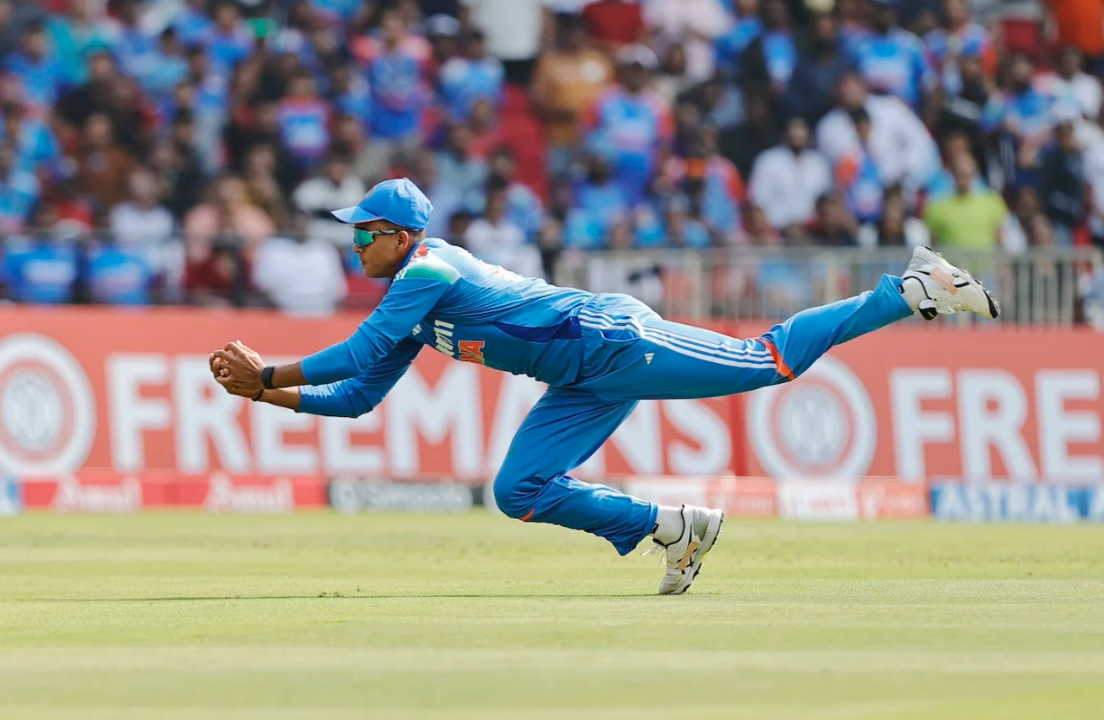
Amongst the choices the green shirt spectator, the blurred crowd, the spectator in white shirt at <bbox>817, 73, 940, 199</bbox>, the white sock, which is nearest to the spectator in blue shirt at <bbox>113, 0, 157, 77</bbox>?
the blurred crowd

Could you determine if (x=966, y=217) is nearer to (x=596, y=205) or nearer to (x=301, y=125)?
(x=596, y=205)

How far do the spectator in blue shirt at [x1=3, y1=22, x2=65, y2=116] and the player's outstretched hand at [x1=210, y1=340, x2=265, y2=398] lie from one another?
11.8m

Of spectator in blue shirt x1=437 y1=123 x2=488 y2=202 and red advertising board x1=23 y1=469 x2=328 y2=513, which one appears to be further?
spectator in blue shirt x1=437 y1=123 x2=488 y2=202

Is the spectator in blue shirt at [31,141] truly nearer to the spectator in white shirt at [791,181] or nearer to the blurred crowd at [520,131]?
the blurred crowd at [520,131]

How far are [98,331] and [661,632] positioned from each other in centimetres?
1102

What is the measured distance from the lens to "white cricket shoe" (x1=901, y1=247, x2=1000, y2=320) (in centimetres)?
928

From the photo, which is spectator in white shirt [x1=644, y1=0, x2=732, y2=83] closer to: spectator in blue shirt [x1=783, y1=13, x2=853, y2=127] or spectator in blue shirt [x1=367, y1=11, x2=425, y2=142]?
spectator in blue shirt [x1=783, y1=13, x2=853, y2=127]

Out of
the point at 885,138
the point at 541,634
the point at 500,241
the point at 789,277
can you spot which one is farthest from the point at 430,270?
the point at 885,138

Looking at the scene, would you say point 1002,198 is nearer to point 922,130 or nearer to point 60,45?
point 922,130

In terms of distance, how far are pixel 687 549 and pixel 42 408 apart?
9320 millimetres

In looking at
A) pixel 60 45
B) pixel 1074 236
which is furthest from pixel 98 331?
pixel 1074 236

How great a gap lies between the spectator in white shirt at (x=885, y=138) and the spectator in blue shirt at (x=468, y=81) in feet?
12.1

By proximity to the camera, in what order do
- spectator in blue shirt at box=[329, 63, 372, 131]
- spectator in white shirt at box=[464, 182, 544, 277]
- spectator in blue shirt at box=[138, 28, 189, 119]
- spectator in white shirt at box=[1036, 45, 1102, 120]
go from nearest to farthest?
spectator in white shirt at box=[464, 182, 544, 277]
spectator in blue shirt at box=[138, 28, 189, 119]
spectator in blue shirt at box=[329, 63, 372, 131]
spectator in white shirt at box=[1036, 45, 1102, 120]

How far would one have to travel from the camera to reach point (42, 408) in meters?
16.9
